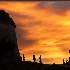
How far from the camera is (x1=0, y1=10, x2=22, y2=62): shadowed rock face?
189 feet

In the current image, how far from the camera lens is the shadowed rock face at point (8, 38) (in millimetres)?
57594

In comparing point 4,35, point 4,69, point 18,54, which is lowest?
point 4,69

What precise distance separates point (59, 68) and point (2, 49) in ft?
46.4

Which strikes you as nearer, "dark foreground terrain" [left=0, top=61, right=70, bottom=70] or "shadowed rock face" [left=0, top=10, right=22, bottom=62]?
"dark foreground terrain" [left=0, top=61, right=70, bottom=70]

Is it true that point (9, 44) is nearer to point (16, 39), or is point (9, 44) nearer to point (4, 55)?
point (4, 55)

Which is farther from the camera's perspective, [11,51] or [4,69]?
[11,51]

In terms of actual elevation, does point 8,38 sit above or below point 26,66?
above

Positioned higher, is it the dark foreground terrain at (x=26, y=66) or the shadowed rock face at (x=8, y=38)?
the shadowed rock face at (x=8, y=38)

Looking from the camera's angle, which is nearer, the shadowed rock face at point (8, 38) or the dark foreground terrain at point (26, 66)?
the dark foreground terrain at point (26, 66)

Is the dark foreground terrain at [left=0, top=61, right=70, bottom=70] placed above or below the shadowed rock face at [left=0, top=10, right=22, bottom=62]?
below

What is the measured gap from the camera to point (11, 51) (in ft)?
200

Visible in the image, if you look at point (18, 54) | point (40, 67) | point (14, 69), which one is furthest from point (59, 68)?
point (18, 54)

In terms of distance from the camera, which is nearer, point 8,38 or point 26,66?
point 26,66

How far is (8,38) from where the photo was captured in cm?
6294
